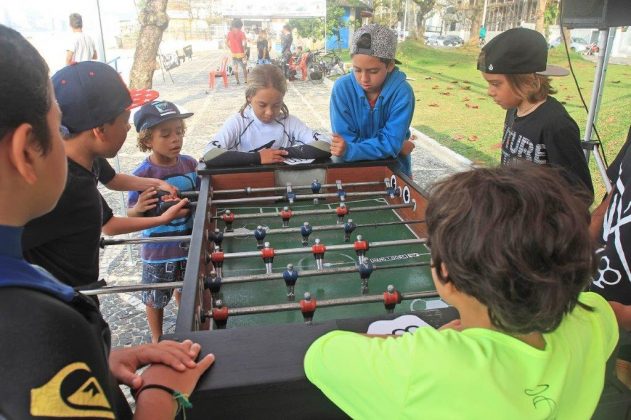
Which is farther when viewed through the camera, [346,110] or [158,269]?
[346,110]

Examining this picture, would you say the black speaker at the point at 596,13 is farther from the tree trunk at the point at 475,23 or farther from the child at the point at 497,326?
the tree trunk at the point at 475,23

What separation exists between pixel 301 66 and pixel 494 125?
841 cm

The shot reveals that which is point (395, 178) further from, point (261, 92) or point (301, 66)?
point (301, 66)

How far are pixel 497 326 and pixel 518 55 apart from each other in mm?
1665

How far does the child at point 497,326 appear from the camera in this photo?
2.52 ft

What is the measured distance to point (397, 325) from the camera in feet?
3.84

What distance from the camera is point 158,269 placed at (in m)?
2.50

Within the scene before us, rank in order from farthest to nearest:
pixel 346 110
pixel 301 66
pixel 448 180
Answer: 1. pixel 301 66
2. pixel 346 110
3. pixel 448 180

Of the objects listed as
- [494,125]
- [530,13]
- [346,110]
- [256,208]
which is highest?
[530,13]

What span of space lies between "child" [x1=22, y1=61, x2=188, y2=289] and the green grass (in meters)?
3.82

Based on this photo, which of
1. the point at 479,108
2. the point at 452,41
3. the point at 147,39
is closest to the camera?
the point at 479,108

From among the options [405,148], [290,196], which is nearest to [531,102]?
[405,148]

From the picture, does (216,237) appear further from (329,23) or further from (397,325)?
(329,23)

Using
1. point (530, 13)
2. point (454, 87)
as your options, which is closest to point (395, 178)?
point (454, 87)
